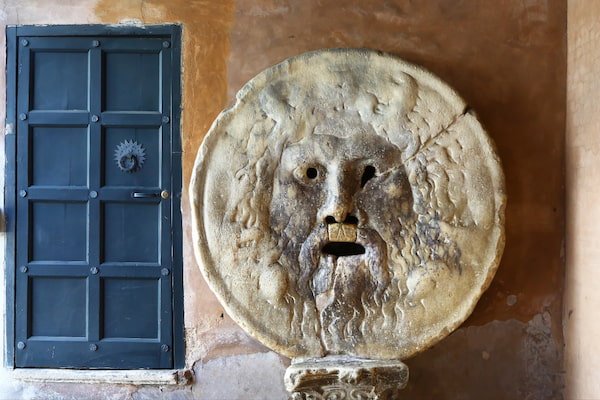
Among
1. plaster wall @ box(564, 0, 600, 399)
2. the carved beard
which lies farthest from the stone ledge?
plaster wall @ box(564, 0, 600, 399)

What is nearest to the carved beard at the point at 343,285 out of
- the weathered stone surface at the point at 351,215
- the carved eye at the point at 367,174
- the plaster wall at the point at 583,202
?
the weathered stone surface at the point at 351,215

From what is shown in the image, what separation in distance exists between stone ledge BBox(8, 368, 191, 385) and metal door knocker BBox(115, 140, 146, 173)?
105cm

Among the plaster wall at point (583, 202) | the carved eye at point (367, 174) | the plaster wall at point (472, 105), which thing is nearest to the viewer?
the plaster wall at point (583, 202)

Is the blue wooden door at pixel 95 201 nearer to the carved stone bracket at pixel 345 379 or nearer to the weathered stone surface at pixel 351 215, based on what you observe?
the weathered stone surface at pixel 351 215

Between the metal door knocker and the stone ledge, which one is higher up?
the metal door knocker

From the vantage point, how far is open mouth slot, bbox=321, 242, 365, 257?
2774mm

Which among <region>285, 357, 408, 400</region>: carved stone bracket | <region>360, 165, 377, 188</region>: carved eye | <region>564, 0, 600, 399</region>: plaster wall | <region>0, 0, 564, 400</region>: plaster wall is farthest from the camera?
<region>0, 0, 564, 400</region>: plaster wall

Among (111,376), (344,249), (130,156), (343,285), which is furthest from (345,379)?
(130,156)

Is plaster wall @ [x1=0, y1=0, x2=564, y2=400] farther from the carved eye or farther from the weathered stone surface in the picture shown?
the carved eye

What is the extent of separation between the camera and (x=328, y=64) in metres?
2.70

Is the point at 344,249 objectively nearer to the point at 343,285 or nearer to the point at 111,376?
the point at 343,285

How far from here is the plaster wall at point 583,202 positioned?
8.54 ft

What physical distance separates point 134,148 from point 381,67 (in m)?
1.32

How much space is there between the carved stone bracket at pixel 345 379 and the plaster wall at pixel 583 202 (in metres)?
0.91
